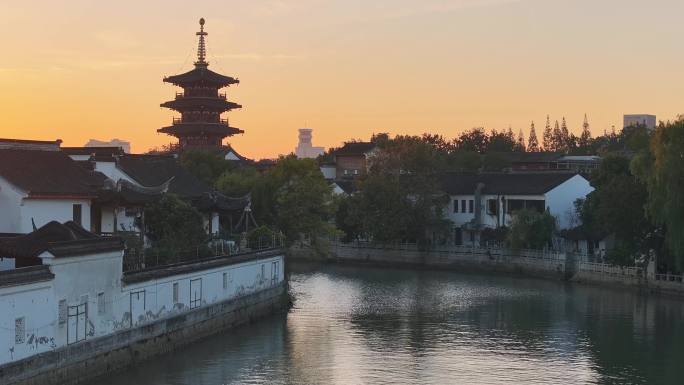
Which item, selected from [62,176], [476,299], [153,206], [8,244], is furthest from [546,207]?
[8,244]

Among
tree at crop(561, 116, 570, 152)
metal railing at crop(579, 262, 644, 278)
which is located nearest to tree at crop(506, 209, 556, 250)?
metal railing at crop(579, 262, 644, 278)

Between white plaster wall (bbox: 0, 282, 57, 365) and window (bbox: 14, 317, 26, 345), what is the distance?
8cm

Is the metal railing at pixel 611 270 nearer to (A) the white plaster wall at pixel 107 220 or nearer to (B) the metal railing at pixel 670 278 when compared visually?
(B) the metal railing at pixel 670 278

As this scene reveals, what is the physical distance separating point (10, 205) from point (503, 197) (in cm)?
5033

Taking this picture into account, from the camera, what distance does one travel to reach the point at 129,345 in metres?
33.9

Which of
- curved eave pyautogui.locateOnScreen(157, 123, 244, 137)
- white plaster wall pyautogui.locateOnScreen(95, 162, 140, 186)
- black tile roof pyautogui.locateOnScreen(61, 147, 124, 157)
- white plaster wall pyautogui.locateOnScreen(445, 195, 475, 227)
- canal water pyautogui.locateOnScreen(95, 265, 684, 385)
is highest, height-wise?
curved eave pyautogui.locateOnScreen(157, 123, 244, 137)

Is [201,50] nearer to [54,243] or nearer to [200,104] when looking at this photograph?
[200,104]

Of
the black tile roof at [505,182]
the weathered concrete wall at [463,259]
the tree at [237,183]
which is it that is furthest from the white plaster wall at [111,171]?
the black tile roof at [505,182]

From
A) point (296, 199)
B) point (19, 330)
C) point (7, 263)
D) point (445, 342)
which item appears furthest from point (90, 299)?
point (296, 199)

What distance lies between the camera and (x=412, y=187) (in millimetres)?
79500

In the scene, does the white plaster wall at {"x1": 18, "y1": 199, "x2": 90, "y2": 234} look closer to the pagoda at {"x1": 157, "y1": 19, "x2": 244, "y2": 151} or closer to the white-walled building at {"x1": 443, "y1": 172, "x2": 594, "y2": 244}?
the white-walled building at {"x1": 443, "y1": 172, "x2": 594, "y2": 244}

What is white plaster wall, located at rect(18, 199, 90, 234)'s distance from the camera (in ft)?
124

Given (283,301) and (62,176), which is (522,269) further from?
(62,176)

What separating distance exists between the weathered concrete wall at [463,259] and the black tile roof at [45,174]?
116 ft
